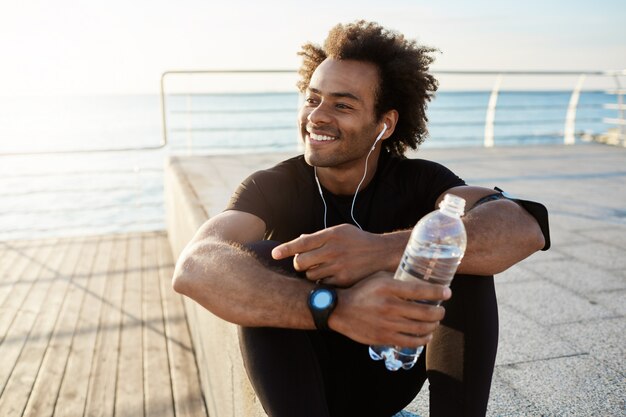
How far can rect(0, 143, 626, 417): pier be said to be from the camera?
194cm

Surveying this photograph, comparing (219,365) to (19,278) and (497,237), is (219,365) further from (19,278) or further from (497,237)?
(19,278)

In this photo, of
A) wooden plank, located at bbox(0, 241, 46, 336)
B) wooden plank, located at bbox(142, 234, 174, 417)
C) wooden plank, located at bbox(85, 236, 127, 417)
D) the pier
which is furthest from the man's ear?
wooden plank, located at bbox(0, 241, 46, 336)

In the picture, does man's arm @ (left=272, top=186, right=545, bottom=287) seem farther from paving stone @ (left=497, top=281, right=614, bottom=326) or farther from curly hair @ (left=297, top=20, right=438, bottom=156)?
paving stone @ (left=497, top=281, right=614, bottom=326)

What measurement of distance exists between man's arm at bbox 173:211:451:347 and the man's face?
56 cm

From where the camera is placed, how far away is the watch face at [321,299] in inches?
51.6

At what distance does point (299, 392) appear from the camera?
4.30 ft

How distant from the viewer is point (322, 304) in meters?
1.31

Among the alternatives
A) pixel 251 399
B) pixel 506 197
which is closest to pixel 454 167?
pixel 506 197

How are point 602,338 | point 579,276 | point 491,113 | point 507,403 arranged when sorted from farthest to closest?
point 491,113 → point 579,276 → point 602,338 → point 507,403

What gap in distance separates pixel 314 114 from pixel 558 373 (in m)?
1.19

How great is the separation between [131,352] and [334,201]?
2.20m

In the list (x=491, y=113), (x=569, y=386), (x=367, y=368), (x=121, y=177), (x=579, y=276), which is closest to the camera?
(x=367, y=368)

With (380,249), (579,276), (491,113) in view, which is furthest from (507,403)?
(491,113)

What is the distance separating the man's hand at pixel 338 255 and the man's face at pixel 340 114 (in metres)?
0.55
